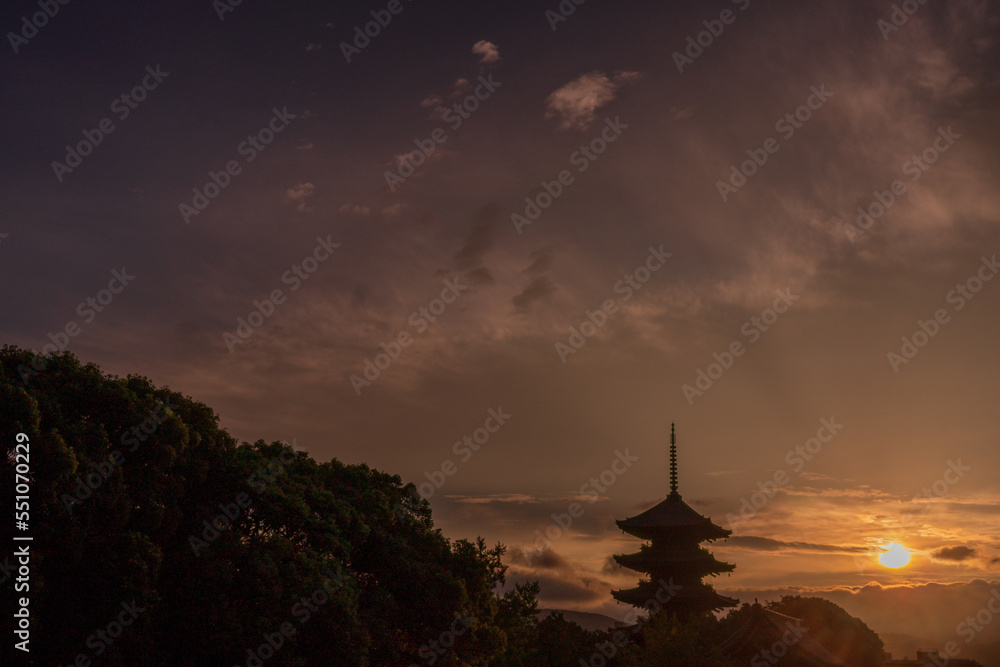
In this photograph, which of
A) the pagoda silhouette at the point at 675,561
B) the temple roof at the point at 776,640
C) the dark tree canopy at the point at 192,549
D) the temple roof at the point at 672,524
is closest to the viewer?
the dark tree canopy at the point at 192,549

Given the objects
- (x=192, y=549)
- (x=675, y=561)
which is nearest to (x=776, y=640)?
(x=675, y=561)

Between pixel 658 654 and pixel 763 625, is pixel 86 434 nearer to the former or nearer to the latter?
pixel 658 654

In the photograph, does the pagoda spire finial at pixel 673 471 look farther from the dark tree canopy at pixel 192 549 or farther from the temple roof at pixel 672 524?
the dark tree canopy at pixel 192 549

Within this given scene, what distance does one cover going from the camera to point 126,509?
17.8 m

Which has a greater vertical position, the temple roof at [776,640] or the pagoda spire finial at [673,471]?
the pagoda spire finial at [673,471]

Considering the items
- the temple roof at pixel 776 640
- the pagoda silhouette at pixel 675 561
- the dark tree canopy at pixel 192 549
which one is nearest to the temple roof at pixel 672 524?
the pagoda silhouette at pixel 675 561

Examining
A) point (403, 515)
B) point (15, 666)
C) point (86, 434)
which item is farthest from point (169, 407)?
point (403, 515)

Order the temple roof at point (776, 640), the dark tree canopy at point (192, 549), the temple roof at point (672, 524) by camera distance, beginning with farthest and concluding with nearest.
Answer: the temple roof at point (672, 524), the temple roof at point (776, 640), the dark tree canopy at point (192, 549)

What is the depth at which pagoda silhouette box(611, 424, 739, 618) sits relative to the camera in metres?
42.1

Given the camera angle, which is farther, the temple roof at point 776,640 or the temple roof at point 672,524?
the temple roof at point 672,524

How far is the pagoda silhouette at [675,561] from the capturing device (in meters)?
42.1

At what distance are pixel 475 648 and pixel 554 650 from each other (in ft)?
28.3

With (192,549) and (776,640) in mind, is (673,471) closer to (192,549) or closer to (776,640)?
(776,640)

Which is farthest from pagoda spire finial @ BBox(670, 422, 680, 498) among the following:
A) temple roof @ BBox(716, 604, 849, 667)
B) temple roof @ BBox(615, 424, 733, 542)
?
temple roof @ BBox(716, 604, 849, 667)
